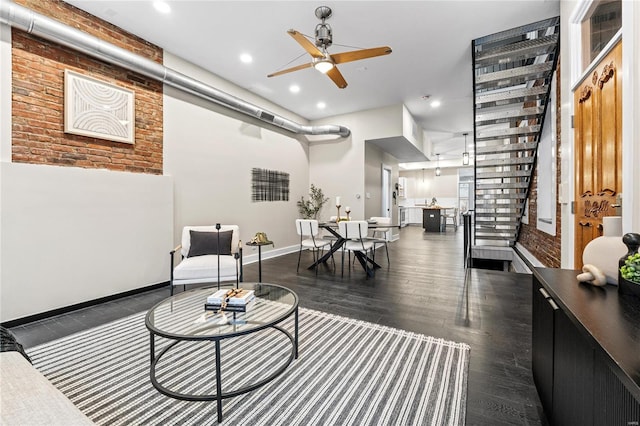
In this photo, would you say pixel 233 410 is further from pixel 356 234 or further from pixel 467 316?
pixel 356 234

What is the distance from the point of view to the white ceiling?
3252 millimetres

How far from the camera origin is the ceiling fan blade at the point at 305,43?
9.04 ft

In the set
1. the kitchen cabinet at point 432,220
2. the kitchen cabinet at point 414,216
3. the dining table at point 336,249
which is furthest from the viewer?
the kitchen cabinet at point 414,216

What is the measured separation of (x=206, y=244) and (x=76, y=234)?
1.34 meters

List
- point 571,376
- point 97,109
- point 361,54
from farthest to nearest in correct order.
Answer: point 97,109, point 361,54, point 571,376

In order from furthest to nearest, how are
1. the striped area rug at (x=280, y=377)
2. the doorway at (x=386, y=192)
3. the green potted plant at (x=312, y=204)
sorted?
the doorway at (x=386, y=192)
the green potted plant at (x=312, y=204)
the striped area rug at (x=280, y=377)

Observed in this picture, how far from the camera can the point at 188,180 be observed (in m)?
4.48

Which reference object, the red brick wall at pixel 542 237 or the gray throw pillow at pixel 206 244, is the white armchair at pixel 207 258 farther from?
the red brick wall at pixel 542 237

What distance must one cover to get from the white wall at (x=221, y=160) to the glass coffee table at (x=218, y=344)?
2.45 meters

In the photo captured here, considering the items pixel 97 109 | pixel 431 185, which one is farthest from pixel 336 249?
pixel 431 185

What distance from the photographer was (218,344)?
1.57m

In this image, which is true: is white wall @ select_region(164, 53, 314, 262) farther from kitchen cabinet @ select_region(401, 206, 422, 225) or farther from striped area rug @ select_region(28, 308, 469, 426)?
kitchen cabinet @ select_region(401, 206, 422, 225)

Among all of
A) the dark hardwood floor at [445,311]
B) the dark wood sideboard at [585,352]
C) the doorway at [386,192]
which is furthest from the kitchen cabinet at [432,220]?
the dark wood sideboard at [585,352]

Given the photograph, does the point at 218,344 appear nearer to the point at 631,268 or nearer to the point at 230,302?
the point at 230,302
